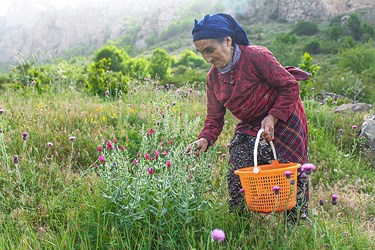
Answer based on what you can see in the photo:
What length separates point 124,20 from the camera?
153875 mm

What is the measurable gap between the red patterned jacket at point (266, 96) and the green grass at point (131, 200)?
0.39 metres

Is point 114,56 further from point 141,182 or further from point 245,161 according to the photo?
point 141,182

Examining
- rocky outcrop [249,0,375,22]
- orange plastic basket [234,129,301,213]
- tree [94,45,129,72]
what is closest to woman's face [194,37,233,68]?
orange plastic basket [234,129,301,213]

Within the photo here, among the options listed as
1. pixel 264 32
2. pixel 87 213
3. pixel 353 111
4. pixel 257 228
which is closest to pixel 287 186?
pixel 257 228

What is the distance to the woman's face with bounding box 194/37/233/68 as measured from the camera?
2615mm

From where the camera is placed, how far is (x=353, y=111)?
681 cm

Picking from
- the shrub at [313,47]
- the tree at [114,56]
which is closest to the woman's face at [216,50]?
the tree at [114,56]

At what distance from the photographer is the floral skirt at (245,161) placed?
2.85 meters

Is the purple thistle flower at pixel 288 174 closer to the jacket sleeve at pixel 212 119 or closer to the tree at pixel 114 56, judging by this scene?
the jacket sleeve at pixel 212 119

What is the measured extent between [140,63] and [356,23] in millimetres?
22206

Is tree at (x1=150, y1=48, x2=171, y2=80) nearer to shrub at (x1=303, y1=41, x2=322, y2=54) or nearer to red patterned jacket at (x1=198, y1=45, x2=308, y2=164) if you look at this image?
shrub at (x1=303, y1=41, x2=322, y2=54)

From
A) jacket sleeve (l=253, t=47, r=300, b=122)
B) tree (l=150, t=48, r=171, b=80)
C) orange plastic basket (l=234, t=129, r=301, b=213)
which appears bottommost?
tree (l=150, t=48, r=171, b=80)

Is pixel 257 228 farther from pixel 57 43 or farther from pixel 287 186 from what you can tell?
pixel 57 43

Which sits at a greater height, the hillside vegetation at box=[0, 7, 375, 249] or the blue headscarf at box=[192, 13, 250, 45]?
the blue headscarf at box=[192, 13, 250, 45]
